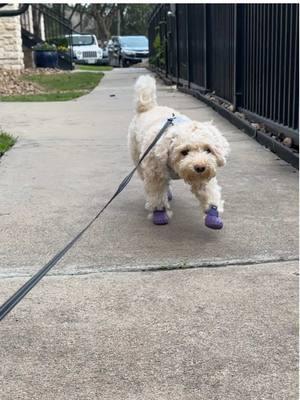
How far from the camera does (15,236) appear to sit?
423 centimetres

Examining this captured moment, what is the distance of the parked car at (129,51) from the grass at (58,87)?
15439 millimetres

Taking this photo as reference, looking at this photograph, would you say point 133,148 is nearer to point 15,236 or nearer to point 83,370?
point 15,236

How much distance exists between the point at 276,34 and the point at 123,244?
394 cm

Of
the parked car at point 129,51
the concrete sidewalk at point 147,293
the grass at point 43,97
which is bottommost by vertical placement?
the concrete sidewalk at point 147,293

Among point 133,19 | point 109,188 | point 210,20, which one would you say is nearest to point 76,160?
point 109,188

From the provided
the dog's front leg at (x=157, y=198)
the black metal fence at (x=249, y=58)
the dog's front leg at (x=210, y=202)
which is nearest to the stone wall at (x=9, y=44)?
the black metal fence at (x=249, y=58)

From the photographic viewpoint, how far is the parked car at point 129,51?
35625mm

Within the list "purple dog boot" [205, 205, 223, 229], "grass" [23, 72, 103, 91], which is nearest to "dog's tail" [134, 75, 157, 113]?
"purple dog boot" [205, 205, 223, 229]

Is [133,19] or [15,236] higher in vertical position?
[133,19]

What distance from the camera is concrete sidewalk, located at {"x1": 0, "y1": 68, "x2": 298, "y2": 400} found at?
2432mm

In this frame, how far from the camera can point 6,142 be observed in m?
7.71

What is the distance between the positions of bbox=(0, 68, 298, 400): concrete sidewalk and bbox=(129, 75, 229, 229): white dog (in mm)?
207

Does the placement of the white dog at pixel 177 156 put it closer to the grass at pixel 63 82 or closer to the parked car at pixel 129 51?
the grass at pixel 63 82

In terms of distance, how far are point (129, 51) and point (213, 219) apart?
3307cm
